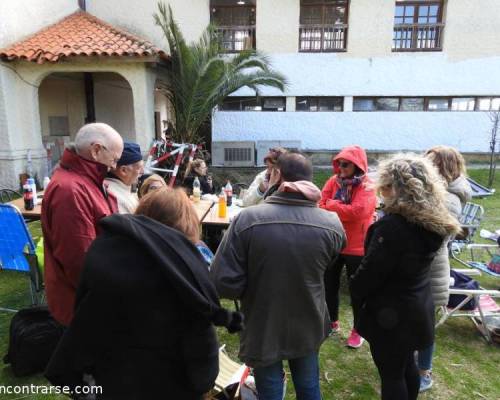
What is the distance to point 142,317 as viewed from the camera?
4.30 ft

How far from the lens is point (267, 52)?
1245 cm

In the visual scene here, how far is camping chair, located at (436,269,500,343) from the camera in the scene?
131 inches

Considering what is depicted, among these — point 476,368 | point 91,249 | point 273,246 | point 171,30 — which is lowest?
point 476,368

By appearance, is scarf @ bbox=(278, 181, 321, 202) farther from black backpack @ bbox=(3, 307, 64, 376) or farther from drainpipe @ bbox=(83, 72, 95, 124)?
drainpipe @ bbox=(83, 72, 95, 124)

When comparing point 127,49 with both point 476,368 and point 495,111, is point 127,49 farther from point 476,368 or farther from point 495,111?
point 495,111

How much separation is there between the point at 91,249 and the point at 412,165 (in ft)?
5.38

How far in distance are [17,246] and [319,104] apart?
36.5ft

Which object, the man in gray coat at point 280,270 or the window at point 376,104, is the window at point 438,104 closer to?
the window at point 376,104

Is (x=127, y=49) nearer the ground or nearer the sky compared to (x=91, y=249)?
nearer the sky

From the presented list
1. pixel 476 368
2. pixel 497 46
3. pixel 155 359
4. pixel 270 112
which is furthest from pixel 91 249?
pixel 497 46

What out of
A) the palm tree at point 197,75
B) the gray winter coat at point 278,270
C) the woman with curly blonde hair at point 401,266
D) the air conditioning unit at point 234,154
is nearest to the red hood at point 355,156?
the woman with curly blonde hair at point 401,266

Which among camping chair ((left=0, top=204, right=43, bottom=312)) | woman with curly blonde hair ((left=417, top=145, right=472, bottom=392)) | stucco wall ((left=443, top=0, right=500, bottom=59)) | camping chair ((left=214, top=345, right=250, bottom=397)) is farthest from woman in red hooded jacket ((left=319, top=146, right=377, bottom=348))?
stucco wall ((left=443, top=0, right=500, bottom=59))

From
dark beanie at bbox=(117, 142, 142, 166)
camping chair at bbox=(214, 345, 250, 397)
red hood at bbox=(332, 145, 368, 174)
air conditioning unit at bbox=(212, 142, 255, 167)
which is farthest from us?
air conditioning unit at bbox=(212, 142, 255, 167)

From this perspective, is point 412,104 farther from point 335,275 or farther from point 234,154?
point 335,275
